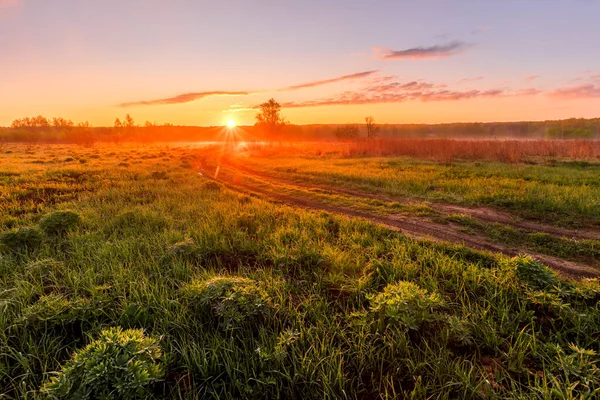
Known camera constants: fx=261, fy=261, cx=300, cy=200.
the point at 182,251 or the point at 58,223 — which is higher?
the point at 58,223

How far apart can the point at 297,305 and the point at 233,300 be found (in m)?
1.04

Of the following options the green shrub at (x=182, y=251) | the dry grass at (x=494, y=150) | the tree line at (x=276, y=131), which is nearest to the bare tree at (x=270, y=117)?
the tree line at (x=276, y=131)

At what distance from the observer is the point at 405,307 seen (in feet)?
11.1

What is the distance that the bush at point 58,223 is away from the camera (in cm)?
680

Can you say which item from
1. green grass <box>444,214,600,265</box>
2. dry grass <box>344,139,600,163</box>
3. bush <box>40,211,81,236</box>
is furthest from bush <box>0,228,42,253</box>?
dry grass <box>344,139,600,163</box>

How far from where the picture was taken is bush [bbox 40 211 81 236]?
6.80 metres

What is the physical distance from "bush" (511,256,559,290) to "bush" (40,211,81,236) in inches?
399

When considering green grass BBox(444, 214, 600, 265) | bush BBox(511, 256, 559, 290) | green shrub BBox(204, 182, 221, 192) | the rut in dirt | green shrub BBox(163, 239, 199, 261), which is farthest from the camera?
green shrub BBox(204, 182, 221, 192)

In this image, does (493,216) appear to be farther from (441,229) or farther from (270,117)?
(270,117)

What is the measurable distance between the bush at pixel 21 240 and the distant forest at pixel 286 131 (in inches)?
1707

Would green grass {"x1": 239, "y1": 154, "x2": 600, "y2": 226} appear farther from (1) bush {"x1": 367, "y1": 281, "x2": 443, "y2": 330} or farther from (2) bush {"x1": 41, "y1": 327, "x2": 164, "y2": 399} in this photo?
(2) bush {"x1": 41, "y1": 327, "x2": 164, "y2": 399}

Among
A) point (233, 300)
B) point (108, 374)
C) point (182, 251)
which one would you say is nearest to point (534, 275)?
point (233, 300)

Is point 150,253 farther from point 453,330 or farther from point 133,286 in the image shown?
point 453,330

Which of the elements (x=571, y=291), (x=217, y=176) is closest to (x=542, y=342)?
(x=571, y=291)
